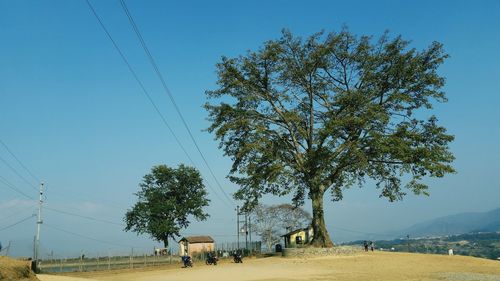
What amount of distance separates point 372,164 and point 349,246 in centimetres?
846

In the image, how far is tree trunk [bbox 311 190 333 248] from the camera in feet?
148

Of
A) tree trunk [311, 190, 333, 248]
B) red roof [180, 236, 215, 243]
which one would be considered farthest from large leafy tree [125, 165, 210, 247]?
tree trunk [311, 190, 333, 248]

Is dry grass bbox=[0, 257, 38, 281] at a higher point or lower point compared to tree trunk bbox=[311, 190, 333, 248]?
lower

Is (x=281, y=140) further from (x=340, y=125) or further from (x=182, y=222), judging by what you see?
(x=182, y=222)

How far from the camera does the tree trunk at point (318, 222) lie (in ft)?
148

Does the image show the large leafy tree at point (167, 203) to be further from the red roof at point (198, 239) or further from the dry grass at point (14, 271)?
the dry grass at point (14, 271)

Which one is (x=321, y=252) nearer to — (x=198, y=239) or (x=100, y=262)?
(x=100, y=262)

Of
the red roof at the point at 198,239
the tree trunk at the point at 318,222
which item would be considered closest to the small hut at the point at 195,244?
the red roof at the point at 198,239

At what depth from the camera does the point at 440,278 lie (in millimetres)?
23953

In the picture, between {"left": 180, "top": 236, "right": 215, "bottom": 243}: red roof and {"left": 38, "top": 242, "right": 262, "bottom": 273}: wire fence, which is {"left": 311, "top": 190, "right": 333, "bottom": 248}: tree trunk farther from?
{"left": 180, "top": 236, "right": 215, "bottom": 243}: red roof

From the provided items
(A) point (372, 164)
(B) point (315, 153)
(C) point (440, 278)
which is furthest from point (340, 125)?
(C) point (440, 278)

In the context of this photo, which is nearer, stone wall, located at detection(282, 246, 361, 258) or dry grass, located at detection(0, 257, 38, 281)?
dry grass, located at detection(0, 257, 38, 281)

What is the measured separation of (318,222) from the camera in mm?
45625

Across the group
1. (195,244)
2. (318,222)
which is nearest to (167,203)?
(195,244)
